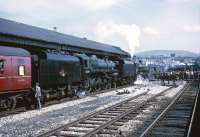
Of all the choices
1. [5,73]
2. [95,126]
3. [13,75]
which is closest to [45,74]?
[13,75]

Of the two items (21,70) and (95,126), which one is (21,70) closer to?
(21,70)

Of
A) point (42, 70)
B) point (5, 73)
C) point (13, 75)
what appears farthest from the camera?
point (42, 70)

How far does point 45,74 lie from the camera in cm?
2200

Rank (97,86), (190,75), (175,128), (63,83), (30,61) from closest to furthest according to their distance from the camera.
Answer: (175,128)
(30,61)
(63,83)
(97,86)
(190,75)

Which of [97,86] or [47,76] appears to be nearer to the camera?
[47,76]

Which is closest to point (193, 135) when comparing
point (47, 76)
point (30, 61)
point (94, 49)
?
point (30, 61)

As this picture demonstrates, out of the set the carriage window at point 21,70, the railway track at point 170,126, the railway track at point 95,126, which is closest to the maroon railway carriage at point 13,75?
the carriage window at point 21,70

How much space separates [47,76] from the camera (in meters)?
22.3

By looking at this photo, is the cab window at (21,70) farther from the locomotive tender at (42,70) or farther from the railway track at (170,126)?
the railway track at (170,126)

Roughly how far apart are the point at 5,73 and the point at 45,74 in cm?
467

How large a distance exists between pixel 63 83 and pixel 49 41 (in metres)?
7.51

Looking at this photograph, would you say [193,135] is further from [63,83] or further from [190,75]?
[190,75]

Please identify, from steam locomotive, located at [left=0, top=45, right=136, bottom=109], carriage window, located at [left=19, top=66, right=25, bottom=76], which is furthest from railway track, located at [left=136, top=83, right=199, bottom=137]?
carriage window, located at [left=19, top=66, right=25, bottom=76]

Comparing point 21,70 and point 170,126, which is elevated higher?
point 21,70
